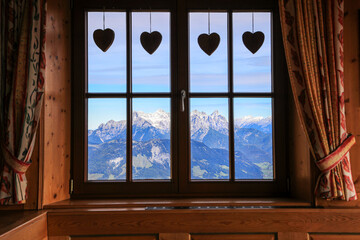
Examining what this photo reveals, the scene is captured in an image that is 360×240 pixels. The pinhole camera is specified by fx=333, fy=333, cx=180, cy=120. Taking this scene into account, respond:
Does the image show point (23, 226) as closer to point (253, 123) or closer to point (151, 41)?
point (151, 41)

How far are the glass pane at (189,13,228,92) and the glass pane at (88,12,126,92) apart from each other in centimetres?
56

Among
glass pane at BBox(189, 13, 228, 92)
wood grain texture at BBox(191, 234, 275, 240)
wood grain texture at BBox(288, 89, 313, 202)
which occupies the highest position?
glass pane at BBox(189, 13, 228, 92)

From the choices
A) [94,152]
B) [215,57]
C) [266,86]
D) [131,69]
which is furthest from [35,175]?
[266,86]

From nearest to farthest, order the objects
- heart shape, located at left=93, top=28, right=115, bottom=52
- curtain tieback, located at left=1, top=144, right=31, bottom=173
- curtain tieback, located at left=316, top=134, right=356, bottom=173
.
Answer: curtain tieback, located at left=1, top=144, right=31, bottom=173 → curtain tieback, located at left=316, top=134, right=356, bottom=173 → heart shape, located at left=93, top=28, right=115, bottom=52

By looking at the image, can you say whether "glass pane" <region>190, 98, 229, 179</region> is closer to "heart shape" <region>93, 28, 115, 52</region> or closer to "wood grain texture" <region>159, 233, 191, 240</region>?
"wood grain texture" <region>159, 233, 191, 240</region>

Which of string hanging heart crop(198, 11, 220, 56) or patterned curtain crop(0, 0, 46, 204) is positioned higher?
string hanging heart crop(198, 11, 220, 56)

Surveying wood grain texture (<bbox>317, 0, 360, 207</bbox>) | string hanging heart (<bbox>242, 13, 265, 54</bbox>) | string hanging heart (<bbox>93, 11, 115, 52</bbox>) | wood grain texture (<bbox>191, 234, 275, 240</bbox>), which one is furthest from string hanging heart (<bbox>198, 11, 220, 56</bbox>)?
wood grain texture (<bbox>191, 234, 275, 240</bbox>)

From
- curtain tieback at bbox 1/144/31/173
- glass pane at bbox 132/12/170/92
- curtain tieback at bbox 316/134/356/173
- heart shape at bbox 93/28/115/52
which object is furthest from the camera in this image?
glass pane at bbox 132/12/170/92

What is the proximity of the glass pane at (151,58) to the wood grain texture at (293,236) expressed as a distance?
1.36 meters

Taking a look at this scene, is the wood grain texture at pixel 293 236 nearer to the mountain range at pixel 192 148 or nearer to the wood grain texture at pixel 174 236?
the mountain range at pixel 192 148

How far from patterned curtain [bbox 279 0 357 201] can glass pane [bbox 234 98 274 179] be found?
0.39 metres

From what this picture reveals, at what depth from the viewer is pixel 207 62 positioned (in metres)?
2.71

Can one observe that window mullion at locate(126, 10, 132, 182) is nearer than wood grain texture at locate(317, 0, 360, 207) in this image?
No

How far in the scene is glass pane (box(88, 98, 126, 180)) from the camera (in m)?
2.67
